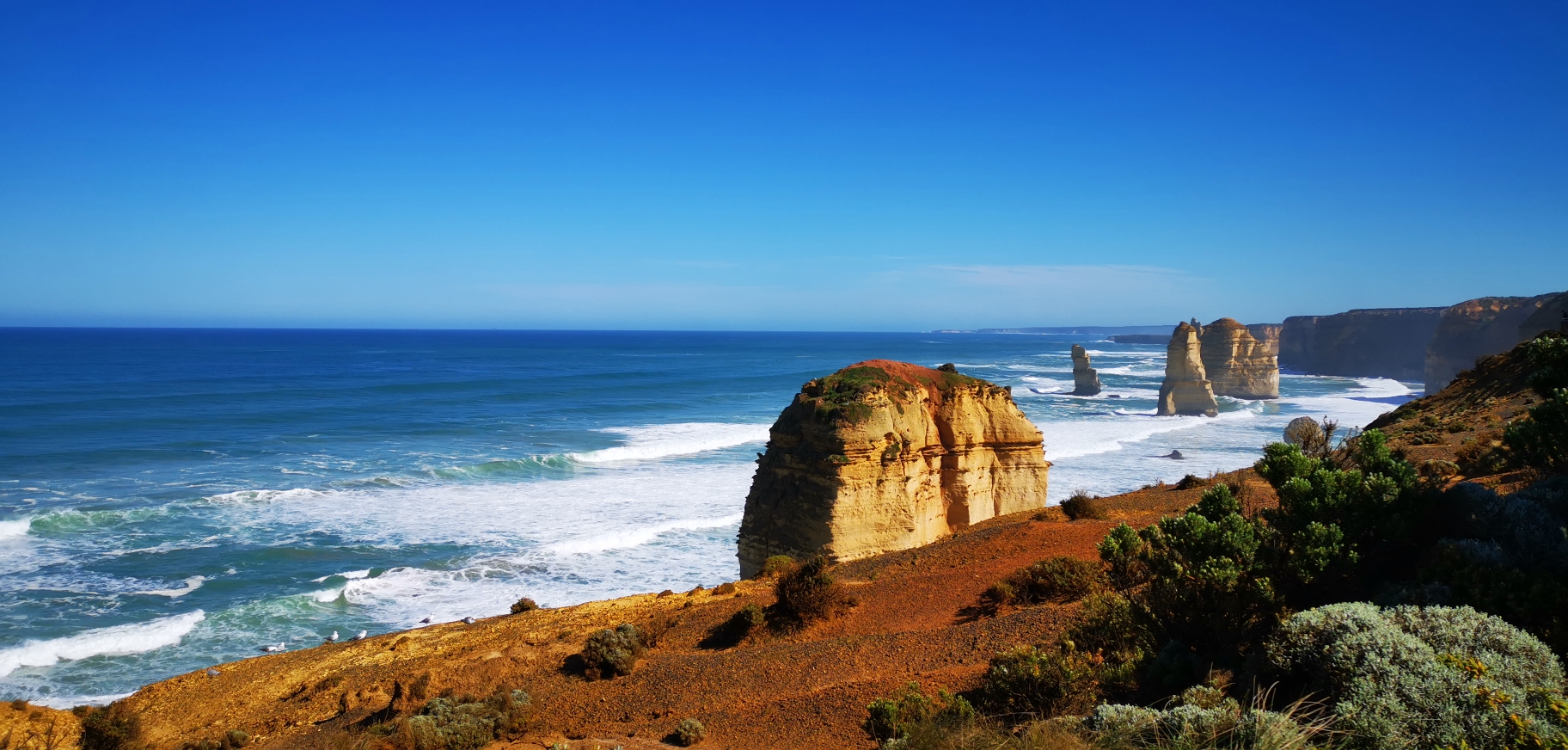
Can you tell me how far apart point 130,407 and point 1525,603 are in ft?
204

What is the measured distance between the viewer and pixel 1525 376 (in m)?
19.2

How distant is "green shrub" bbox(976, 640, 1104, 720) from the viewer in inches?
283

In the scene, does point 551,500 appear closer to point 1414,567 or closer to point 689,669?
point 689,669

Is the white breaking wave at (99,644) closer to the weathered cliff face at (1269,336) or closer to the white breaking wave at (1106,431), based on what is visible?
the white breaking wave at (1106,431)

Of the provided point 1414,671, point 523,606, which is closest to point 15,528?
point 523,606

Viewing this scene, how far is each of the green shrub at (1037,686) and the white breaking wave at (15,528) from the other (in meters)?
29.6

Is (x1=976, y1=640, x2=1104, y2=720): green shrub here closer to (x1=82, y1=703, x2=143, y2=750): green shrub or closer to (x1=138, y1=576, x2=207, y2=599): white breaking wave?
(x1=82, y1=703, x2=143, y2=750): green shrub

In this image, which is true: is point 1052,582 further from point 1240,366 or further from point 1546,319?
point 1240,366

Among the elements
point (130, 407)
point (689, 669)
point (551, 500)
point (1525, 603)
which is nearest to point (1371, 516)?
point (1525, 603)

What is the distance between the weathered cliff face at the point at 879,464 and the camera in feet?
50.6

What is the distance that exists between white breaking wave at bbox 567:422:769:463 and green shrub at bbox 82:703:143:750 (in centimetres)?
2604

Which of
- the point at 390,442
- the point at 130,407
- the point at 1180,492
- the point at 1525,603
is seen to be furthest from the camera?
the point at 130,407

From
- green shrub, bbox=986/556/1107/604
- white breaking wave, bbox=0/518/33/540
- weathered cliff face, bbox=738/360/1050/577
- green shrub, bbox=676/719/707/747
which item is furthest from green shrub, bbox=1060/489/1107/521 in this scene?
white breaking wave, bbox=0/518/33/540

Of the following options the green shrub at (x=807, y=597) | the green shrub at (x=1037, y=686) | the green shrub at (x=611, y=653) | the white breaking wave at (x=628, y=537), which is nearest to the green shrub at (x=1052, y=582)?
the green shrub at (x=807, y=597)
